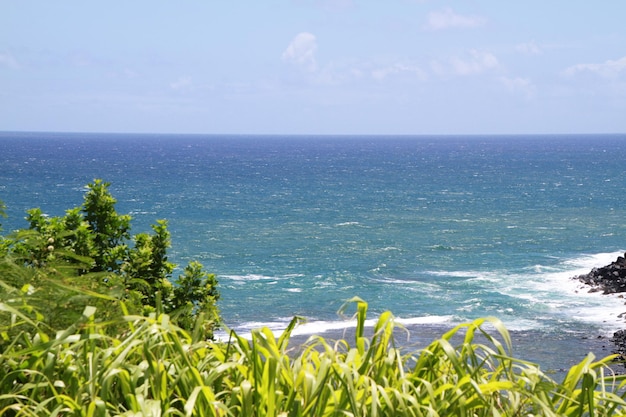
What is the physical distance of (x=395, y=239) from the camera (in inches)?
2493

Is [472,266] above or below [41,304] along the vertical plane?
below

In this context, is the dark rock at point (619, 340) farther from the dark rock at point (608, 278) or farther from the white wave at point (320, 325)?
the dark rock at point (608, 278)

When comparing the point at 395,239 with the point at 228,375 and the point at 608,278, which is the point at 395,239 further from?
the point at 228,375

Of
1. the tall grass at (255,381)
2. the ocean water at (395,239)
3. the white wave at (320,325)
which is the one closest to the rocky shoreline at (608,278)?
the ocean water at (395,239)

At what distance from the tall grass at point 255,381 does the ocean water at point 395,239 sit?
15.3ft

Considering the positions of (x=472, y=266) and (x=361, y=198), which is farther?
(x=361, y=198)

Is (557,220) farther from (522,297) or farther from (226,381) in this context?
(226,381)

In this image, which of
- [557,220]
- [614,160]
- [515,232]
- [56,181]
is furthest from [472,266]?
[614,160]

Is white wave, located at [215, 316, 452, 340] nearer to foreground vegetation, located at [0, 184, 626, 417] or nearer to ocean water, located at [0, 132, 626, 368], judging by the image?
ocean water, located at [0, 132, 626, 368]

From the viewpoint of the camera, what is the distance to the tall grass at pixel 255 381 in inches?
136

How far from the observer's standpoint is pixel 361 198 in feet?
319

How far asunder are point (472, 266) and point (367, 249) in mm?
9220

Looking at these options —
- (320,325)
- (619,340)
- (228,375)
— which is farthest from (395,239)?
(228,375)

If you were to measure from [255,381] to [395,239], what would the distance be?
60098 millimetres
